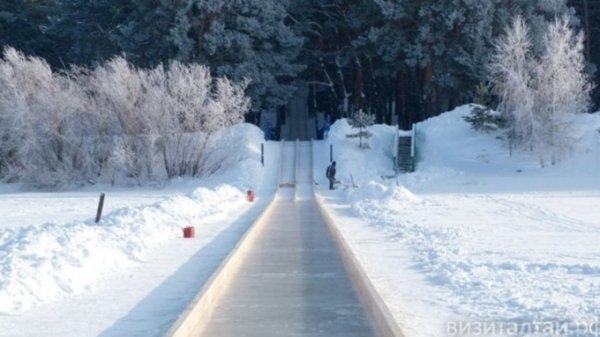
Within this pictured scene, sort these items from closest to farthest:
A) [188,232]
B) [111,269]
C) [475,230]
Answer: [111,269], [188,232], [475,230]

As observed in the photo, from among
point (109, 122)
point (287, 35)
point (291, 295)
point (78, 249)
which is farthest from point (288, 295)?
point (287, 35)

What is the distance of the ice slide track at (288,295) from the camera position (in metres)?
11.0

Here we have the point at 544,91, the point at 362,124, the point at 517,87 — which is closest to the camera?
the point at 517,87

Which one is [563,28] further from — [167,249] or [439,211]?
[167,249]

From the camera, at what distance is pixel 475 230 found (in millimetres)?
24266

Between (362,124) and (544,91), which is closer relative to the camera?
(544,91)

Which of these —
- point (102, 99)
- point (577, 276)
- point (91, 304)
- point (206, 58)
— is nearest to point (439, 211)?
point (577, 276)

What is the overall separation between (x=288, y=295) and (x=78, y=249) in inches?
169

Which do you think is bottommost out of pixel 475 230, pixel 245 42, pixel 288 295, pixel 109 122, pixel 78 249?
pixel 288 295

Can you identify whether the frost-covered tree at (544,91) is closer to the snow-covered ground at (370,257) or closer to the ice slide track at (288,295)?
the snow-covered ground at (370,257)

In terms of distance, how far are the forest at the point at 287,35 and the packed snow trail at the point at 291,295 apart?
3519 cm

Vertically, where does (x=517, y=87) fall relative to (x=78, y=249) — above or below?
above

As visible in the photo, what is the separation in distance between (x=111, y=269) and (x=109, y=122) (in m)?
35.3

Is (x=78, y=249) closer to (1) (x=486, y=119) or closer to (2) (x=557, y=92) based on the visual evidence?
(2) (x=557, y=92)
